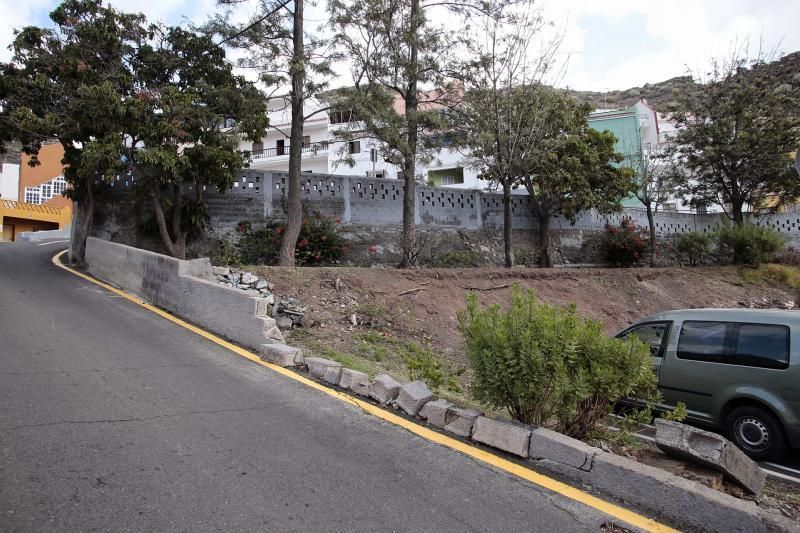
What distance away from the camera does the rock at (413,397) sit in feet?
16.3

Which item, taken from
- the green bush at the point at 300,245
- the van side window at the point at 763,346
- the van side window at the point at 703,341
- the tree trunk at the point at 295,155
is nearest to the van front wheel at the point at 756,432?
the van side window at the point at 763,346

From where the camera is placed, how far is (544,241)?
Result: 64.3ft

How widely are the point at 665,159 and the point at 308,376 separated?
19926 millimetres

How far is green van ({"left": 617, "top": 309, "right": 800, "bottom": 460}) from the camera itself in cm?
525

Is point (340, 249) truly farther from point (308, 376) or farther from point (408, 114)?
point (308, 376)

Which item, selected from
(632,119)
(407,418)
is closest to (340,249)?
(407,418)

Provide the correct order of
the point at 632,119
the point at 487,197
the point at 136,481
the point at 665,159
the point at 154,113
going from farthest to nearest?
the point at 632,119 → the point at 665,159 → the point at 487,197 → the point at 154,113 → the point at 136,481

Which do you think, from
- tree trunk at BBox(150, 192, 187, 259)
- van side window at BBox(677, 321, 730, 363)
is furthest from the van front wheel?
tree trunk at BBox(150, 192, 187, 259)

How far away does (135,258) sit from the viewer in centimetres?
1145

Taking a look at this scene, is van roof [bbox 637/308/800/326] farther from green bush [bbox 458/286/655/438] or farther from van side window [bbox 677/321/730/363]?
green bush [bbox 458/286/655/438]

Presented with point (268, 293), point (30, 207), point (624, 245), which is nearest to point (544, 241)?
point (624, 245)

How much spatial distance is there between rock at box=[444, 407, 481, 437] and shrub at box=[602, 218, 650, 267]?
18312 mm

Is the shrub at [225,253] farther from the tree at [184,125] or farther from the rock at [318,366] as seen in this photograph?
the rock at [318,366]

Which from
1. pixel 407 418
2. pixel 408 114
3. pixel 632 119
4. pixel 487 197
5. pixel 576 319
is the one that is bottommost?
pixel 407 418
